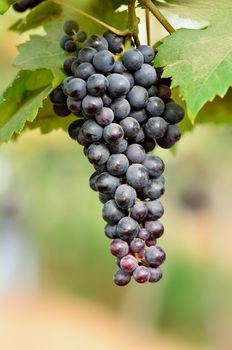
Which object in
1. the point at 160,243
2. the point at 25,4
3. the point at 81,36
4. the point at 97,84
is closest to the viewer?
the point at 97,84

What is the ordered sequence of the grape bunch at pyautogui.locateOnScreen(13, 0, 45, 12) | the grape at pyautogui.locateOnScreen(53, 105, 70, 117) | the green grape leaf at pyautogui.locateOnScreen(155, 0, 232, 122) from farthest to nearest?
1. the grape bunch at pyautogui.locateOnScreen(13, 0, 45, 12)
2. the grape at pyautogui.locateOnScreen(53, 105, 70, 117)
3. the green grape leaf at pyautogui.locateOnScreen(155, 0, 232, 122)

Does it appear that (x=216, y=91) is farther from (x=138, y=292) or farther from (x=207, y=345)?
(x=207, y=345)

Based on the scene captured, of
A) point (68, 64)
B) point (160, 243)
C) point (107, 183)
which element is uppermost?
point (68, 64)

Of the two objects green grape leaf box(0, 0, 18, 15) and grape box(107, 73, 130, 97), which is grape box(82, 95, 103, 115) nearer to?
grape box(107, 73, 130, 97)

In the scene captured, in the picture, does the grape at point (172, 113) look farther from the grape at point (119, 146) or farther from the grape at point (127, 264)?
the grape at point (127, 264)

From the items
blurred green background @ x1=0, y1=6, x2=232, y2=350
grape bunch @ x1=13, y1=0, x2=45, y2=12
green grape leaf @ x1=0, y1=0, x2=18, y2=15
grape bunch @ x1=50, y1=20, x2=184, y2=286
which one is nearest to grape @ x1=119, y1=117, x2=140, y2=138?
grape bunch @ x1=50, y1=20, x2=184, y2=286

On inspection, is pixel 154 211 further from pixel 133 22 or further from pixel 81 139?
pixel 133 22

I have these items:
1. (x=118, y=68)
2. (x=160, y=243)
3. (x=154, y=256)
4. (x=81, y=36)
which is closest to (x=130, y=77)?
(x=118, y=68)
